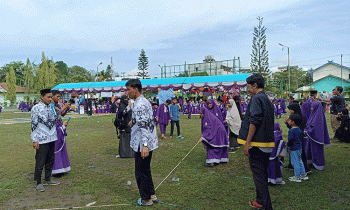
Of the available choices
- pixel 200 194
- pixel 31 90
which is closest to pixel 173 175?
pixel 200 194

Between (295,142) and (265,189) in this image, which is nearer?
(265,189)

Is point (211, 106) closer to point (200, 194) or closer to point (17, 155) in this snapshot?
point (200, 194)

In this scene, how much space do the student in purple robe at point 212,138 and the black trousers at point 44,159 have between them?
3.35m

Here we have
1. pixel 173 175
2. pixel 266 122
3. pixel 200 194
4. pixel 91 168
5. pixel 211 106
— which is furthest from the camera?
pixel 211 106

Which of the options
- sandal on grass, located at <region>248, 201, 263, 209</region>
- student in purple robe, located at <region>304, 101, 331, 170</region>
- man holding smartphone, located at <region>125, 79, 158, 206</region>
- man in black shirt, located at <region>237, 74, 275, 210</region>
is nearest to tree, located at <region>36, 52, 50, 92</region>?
man holding smartphone, located at <region>125, 79, 158, 206</region>

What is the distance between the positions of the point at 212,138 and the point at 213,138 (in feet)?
0.11

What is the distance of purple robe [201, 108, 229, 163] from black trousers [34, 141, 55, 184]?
11.1ft

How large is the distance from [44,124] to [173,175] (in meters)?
Result: 2.85

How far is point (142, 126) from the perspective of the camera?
398cm

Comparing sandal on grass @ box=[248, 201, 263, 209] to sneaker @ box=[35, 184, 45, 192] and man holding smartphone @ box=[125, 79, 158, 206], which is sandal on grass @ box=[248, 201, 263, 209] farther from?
sneaker @ box=[35, 184, 45, 192]

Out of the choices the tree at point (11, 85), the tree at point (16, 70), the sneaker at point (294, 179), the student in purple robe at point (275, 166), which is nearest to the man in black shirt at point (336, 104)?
the sneaker at point (294, 179)

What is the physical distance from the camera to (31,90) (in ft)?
173

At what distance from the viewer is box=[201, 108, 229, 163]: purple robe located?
650cm

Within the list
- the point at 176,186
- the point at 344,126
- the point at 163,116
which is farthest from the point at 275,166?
the point at 163,116
